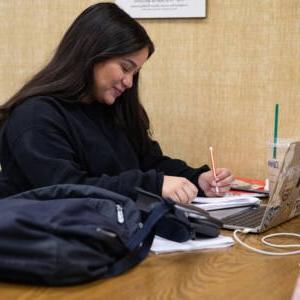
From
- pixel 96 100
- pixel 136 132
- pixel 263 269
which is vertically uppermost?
pixel 96 100

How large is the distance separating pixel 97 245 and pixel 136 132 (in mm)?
903

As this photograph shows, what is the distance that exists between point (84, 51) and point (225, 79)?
1.78ft

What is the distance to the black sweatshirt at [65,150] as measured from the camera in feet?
4.48

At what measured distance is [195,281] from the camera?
97 cm

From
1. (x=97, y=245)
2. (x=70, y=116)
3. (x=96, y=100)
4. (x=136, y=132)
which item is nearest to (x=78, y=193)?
(x=97, y=245)

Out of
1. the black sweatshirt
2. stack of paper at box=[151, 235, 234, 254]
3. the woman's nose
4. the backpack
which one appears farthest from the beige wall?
the backpack

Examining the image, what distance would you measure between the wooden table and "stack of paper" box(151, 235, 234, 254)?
0.02 meters

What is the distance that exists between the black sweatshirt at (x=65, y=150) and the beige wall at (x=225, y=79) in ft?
0.89

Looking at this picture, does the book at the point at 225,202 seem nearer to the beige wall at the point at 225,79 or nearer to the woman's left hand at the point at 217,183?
the woman's left hand at the point at 217,183

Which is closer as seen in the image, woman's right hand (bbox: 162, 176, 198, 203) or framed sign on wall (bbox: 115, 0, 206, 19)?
woman's right hand (bbox: 162, 176, 198, 203)

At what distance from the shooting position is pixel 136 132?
1.80 meters

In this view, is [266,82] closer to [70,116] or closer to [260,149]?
[260,149]

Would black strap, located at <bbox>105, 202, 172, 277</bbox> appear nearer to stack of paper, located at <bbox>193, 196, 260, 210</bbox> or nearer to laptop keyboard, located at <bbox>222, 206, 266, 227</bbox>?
laptop keyboard, located at <bbox>222, 206, 266, 227</bbox>

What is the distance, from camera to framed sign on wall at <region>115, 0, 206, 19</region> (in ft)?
6.12
